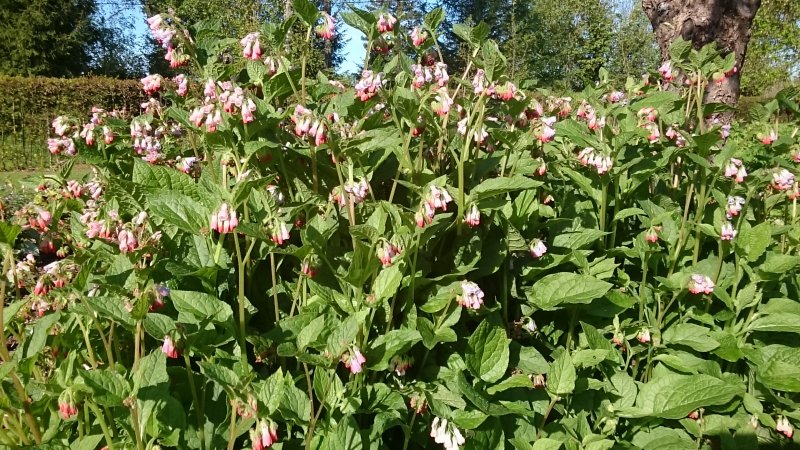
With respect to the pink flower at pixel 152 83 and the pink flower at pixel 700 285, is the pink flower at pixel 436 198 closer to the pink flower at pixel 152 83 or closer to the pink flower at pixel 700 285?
the pink flower at pixel 700 285

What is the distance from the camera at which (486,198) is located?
2139mm

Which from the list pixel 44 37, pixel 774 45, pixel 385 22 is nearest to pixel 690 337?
pixel 385 22

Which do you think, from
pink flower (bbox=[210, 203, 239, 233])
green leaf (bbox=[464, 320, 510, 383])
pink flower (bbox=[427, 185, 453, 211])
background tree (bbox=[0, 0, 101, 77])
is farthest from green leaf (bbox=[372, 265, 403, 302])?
background tree (bbox=[0, 0, 101, 77])

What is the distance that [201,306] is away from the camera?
183 cm

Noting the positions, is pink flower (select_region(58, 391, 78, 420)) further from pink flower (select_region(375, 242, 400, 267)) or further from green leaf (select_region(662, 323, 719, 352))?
green leaf (select_region(662, 323, 719, 352))

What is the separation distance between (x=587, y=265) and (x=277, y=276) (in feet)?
3.70

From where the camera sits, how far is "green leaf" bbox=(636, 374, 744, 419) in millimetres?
2193

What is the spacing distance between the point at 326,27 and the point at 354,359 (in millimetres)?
1260

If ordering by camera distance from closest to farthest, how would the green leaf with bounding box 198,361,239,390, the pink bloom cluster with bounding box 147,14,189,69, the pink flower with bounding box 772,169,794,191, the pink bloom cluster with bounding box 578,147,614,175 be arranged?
the green leaf with bounding box 198,361,239,390 → the pink bloom cluster with bounding box 147,14,189,69 → the pink bloom cluster with bounding box 578,147,614,175 → the pink flower with bounding box 772,169,794,191

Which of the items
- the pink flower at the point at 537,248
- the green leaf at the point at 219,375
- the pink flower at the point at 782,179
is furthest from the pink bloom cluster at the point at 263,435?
the pink flower at the point at 782,179

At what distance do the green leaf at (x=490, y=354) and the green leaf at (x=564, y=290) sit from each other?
276 mm

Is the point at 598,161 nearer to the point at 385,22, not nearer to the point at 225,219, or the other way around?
the point at 385,22

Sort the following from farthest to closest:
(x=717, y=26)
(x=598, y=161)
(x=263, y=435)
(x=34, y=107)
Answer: (x=34, y=107) < (x=717, y=26) < (x=598, y=161) < (x=263, y=435)

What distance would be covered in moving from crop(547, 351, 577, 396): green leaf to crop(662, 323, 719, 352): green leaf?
62 cm
